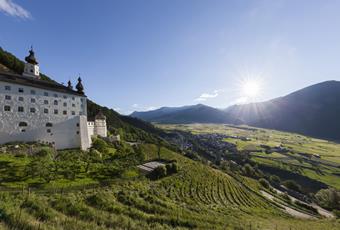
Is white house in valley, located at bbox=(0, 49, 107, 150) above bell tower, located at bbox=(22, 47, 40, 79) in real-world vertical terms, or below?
below

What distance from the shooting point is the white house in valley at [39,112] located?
4041 cm

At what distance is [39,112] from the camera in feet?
147

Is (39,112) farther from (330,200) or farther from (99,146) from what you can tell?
(330,200)

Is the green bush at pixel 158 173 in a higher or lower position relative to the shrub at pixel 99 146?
lower

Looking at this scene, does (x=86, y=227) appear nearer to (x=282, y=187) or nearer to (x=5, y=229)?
(x=5, y=229)

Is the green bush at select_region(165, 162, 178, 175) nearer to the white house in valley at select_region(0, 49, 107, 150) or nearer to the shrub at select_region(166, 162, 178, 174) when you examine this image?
the shrub at select_region(166, 162, 178, 174)

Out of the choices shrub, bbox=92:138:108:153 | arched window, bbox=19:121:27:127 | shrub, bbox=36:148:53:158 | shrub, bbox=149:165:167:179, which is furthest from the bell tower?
shrub, bbox=149:165:167:179

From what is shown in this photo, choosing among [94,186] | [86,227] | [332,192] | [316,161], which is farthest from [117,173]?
[316,161]

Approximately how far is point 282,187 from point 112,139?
261ft

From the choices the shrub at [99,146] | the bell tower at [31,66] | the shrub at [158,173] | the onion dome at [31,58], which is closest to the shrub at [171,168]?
the shrub at [158,173]

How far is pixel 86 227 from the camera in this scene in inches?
408

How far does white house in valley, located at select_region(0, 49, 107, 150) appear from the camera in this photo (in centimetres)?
4041

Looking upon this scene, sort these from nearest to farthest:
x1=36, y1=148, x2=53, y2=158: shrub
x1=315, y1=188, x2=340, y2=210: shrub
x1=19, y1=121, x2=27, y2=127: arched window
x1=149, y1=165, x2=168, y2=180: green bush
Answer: x1=36, y1=148, x2=53, y2=158: shrub → x1=19, y1=121, x2=27, y2=127: arched window → x1=149, y1=165, x2=168, y2=180: green bush → x1=315, y1=188, x2=340, y2=210: shrub

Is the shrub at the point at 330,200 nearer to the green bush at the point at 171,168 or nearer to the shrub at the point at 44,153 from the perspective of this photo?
the green bush at the point at 171,168
